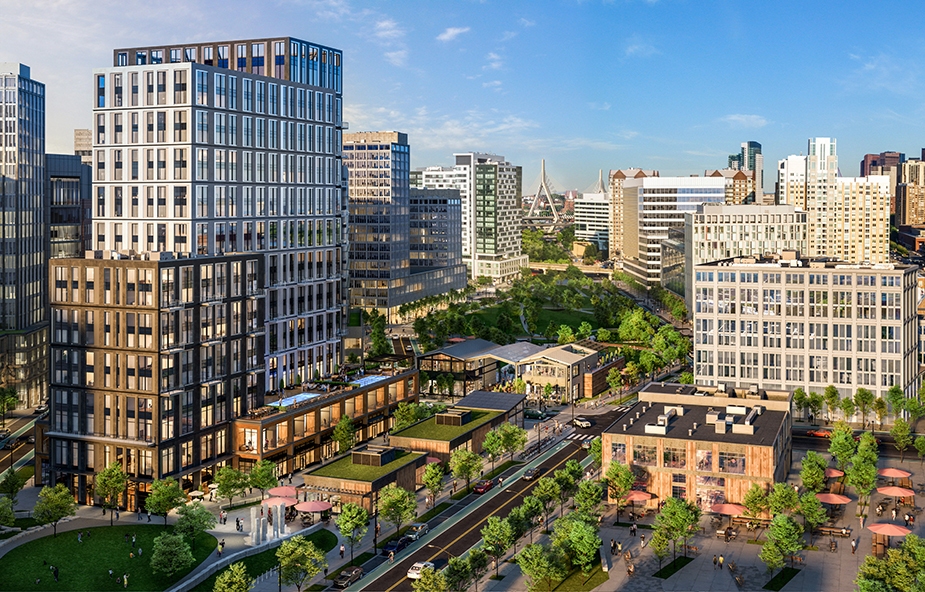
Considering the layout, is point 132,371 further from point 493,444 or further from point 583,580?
point 583,580

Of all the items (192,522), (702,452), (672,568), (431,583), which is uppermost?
(702,452)

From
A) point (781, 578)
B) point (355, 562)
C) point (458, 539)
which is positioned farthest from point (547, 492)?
point (781, 578)

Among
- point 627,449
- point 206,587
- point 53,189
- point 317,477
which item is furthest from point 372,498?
point 53,189

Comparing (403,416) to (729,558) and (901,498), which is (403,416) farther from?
(901,498)

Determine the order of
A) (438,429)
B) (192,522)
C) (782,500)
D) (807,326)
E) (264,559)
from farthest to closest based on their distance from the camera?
(807,326) < (438,429) < (782,500) < (192,522) < (264,559)

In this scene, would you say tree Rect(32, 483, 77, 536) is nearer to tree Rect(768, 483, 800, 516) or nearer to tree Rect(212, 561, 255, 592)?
tree Rect(212, 561, 255, 592)

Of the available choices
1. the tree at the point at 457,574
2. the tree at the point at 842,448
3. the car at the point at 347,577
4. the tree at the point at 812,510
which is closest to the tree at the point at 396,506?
the car at the point at 347,577

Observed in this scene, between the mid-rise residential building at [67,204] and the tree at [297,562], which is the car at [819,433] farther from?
the mid-rise residential building at [67,204]
